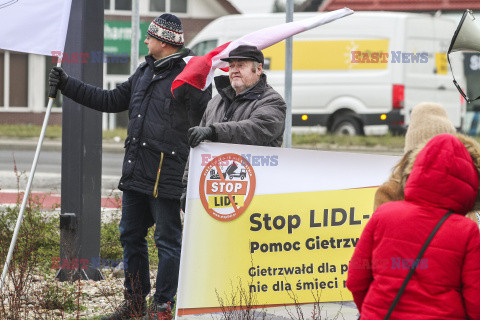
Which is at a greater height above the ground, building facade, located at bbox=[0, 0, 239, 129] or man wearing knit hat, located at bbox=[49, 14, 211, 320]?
building facade, located at bbox=[0, 0, 239, 129]

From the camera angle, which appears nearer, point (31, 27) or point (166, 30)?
point (166, 30)

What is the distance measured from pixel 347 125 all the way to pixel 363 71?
126 cm

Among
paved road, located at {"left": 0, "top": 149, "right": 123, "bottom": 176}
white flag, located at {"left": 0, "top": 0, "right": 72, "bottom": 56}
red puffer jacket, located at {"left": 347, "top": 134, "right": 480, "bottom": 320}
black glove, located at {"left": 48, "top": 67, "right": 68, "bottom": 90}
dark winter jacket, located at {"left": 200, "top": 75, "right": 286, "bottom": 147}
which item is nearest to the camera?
red puffer jacket, located at {"left": 347, "top": 134, "right": 480, "bottom": 320}

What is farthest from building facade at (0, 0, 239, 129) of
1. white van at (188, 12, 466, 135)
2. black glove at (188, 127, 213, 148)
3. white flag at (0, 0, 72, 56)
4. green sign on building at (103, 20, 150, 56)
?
black glove at (188, 127, 213, 148)

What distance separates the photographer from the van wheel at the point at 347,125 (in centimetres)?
1839

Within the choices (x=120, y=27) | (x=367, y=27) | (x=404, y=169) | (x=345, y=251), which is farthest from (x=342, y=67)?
(x=404, y=169)

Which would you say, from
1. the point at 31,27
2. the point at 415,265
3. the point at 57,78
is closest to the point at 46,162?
the point at 31,27

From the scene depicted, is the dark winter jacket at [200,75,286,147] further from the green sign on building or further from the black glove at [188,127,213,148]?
the green sign on building

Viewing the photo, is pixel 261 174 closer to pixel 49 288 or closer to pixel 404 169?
pixel 404 169

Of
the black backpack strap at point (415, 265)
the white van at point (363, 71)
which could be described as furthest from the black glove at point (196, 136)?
the white van at point (363, 71)

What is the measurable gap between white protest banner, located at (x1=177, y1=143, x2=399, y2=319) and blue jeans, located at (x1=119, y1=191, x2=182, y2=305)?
0.73 m

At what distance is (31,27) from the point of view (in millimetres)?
5398

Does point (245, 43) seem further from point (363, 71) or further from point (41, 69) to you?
point (41, 69)

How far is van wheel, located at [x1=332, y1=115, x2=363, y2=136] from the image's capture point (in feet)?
60.3
